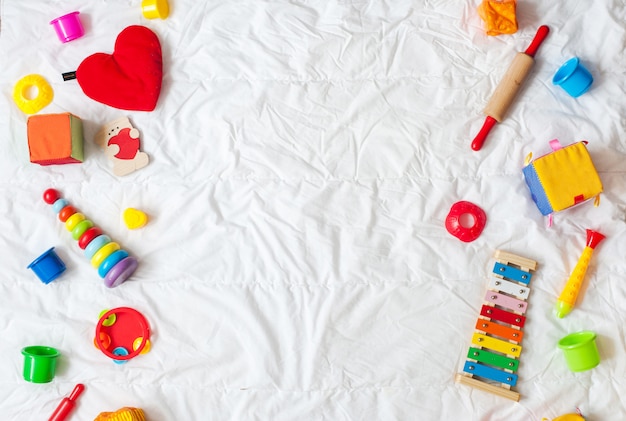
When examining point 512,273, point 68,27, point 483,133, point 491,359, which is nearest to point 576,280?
point 512,273

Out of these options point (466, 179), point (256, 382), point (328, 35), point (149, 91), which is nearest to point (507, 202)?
point (466, 179)

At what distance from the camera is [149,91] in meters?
1.14

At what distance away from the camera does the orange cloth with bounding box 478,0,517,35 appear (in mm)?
1108

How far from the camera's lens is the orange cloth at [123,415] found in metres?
1.04

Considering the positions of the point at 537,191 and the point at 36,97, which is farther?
the point at 36,97

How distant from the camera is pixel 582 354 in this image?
3.32ft

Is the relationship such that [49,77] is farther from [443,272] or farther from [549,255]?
[549,255]

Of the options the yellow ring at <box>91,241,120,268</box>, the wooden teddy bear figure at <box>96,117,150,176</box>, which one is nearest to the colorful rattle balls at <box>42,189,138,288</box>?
the yellow ring at <box>91,241,120,268</box>

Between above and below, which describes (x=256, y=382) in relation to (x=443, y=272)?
below

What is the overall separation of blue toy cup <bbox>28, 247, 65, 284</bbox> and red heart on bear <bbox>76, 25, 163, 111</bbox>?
339mm

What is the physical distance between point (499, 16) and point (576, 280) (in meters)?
0.55

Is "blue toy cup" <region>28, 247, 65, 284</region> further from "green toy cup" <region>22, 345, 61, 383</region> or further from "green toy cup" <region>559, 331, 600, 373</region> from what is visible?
"green toy cup" <region>559, 331, 600, 373</region>

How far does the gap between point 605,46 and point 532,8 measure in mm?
166

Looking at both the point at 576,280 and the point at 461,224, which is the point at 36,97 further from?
the point at 576,280
